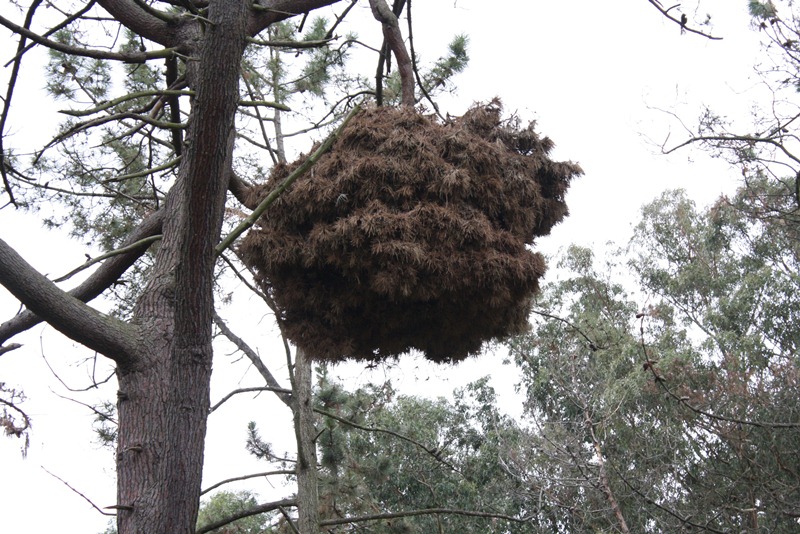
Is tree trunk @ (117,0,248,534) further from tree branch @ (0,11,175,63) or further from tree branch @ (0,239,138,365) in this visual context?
tree branch @ (0,11,175,63)

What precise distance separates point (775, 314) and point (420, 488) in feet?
23.8

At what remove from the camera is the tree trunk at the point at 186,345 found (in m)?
1.83

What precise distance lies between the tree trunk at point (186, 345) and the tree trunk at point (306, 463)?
2.19 meters

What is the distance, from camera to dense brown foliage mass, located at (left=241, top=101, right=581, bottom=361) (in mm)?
2107

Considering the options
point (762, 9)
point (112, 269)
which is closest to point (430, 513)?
point (112, 269)

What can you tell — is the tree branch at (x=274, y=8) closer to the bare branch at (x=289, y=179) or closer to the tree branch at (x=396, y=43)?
the tree branch at (x=396, y=43)

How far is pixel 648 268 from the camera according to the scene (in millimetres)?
16875

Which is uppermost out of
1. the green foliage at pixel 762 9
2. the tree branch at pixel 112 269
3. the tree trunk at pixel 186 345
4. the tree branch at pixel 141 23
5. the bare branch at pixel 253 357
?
the green foliage at pixel 762 9

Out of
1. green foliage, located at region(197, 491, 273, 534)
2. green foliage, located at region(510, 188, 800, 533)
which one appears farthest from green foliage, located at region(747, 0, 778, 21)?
green foliage, located at region(197, 491, 273, 534)

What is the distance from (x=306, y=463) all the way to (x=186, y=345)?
283 cm

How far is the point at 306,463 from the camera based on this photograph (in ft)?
15.3

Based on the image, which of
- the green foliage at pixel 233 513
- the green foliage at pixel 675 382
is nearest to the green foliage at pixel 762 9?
the green foliage at pixel 675 382

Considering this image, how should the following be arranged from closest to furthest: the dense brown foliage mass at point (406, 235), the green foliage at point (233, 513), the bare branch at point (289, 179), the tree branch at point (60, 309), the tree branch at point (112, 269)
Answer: the bare branch at point (289, 179), the tree branch at point (60, 309), the dense brown foliage mass at point (406, 235), the tree branch at point (112, 269), the green foliage at point (233, 513)

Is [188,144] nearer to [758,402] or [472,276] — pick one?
[472,276]
